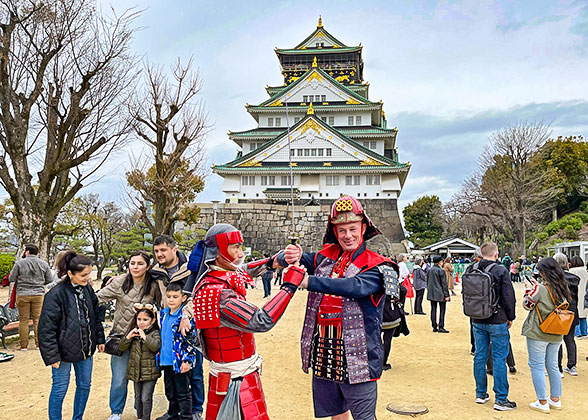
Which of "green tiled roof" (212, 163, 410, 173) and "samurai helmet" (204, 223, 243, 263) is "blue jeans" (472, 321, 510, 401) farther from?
"green tiled roof" (212, 163, 410, 173)

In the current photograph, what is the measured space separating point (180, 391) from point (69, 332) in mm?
1118

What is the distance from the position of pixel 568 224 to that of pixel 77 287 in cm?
2631

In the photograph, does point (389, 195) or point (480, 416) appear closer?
point (480, 416)

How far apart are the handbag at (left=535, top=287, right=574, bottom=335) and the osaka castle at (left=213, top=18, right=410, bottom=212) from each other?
93.1 feet

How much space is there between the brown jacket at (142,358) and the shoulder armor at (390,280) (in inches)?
93.1

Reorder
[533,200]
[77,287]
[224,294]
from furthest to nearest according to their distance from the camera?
[533,200]
[77,287]
[224,294]

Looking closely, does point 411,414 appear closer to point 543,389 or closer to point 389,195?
point 543,389

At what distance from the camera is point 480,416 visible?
439 centimetres

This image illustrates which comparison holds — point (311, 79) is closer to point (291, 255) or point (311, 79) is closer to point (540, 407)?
point (540, 407)

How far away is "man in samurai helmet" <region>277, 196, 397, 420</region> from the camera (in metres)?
2.76

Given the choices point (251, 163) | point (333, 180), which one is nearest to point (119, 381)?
point (251, 163)

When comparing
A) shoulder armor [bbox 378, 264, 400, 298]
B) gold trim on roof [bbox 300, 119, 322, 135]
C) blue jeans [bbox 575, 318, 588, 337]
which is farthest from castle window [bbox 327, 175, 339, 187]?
shoulder armor [bbox 378, 264, 400, 298]

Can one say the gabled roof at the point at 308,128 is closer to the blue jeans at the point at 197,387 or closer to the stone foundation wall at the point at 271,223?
the stone foundation wall at the point at 271,223

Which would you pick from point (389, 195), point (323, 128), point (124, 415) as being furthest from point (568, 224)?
point (124, 415)
